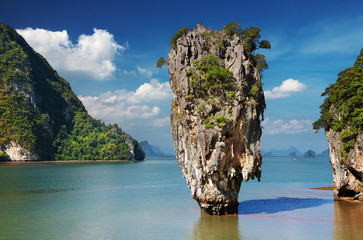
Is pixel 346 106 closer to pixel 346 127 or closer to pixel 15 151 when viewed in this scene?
pixel 346 127

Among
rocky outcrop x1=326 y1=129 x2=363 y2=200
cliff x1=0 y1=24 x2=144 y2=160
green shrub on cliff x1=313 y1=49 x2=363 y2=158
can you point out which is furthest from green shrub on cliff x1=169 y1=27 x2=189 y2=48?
cliff x1=0 y1=24 x2=144 y2=160

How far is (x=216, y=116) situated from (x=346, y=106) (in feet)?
42.9

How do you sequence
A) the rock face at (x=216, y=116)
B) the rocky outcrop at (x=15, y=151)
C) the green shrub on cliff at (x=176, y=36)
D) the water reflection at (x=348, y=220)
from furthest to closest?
the rocky outcrop at (x=15, y=151)
the green shrub on cliff at (x=176, y=36)
the rock face at (x=216, y=116)
the water reflection at (x=348, y=220)

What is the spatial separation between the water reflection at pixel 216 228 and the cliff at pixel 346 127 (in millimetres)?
11979

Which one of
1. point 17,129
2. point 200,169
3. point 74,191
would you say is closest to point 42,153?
point 17,129

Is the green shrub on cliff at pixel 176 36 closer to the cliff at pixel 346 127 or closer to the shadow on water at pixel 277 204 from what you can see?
the shadow on water at pixel 277 204

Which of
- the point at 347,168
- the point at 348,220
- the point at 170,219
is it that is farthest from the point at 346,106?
the point at 170,219

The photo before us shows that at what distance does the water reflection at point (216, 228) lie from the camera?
1961 cm

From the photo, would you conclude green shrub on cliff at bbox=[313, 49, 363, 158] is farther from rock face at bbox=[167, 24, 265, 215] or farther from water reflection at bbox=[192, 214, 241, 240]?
water reflection at bbox=[192, 214, 241, 240]

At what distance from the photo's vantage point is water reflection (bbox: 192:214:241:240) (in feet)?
A: 64.3

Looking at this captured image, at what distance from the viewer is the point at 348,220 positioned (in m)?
22.6

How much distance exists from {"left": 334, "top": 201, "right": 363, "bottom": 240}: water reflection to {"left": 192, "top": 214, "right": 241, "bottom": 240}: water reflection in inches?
240

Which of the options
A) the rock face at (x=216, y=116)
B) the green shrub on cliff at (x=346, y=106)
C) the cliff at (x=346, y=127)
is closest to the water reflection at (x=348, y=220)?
the cliff at (x=346, y=127)

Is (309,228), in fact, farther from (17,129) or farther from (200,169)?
(17,129)
